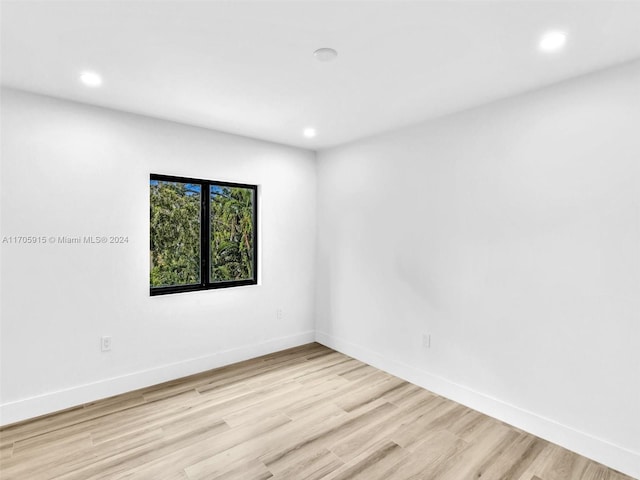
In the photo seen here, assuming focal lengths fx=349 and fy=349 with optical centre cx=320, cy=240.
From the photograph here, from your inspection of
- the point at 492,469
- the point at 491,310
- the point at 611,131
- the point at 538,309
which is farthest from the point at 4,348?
the point at 611,131

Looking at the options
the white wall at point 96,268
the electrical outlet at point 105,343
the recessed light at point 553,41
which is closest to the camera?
the recessed light at point 553,41

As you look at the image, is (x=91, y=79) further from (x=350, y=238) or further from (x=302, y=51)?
(x=350, y=238)

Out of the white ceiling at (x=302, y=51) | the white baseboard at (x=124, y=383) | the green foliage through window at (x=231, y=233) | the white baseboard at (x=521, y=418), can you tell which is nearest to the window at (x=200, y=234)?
the green foliage through window at (x=231, y=233)

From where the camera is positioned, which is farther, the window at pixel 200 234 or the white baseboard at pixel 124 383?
the window at pixel 200 234

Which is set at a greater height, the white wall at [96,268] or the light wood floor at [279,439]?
the white wall at [96,268]

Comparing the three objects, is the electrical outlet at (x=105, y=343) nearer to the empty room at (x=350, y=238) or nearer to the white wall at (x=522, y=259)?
the empty room at (x=350, y=238)

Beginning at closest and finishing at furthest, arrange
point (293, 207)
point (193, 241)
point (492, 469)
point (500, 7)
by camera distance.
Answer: point (500, 7) → point (492, 469) → point (193, 241) → point (293, 207)

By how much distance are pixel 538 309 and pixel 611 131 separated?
4.10 feet

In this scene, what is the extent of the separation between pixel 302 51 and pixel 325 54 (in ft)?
0.45

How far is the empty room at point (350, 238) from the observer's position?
1990 millimetres

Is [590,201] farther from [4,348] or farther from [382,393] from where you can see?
[4,348]

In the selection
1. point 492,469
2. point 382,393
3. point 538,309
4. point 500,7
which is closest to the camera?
point 500,7

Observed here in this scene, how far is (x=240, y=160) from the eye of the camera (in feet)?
12.4

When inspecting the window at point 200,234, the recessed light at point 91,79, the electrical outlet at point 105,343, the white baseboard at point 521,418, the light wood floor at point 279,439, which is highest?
the recessed light at point 91,79
